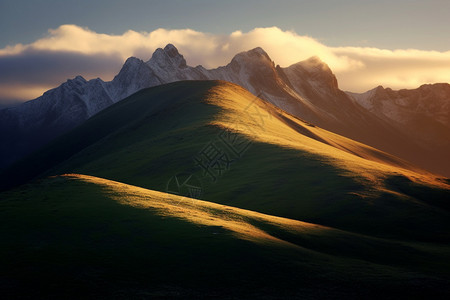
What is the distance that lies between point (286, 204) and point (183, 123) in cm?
8595

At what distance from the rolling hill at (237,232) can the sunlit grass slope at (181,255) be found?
0.15 metres

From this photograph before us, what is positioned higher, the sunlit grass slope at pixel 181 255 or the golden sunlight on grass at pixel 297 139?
the golden sunlight on grass at pixel 297 139

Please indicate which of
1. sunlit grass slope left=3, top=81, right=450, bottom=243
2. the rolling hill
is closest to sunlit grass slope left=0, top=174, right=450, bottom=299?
the rolling hill

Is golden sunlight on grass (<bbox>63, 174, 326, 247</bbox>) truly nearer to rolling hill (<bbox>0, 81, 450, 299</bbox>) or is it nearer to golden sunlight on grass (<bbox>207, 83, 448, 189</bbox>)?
rolling hill (<bbox>0, 81, 450, 299</bbox>)

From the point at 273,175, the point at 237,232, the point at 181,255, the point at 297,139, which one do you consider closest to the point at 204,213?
the point at 237,232

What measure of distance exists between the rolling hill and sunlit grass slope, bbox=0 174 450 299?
0.15 m

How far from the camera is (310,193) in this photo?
84.4m

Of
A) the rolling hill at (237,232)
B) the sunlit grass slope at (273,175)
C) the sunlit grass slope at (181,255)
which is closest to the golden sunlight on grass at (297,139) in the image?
the sunlit grass slope at (273,175)

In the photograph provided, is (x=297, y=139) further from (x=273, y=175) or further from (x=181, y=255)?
(x=181, y=255)

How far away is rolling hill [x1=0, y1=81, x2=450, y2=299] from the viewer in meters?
35.8

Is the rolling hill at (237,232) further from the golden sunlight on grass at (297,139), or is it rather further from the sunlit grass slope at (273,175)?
the golden sunlight on grass at (297,139)

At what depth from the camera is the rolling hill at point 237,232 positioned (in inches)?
1410

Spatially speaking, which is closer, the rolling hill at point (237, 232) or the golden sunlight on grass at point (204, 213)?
the rolling hill at point (237, 232)

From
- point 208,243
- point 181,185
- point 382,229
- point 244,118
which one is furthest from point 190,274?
point 244,118
